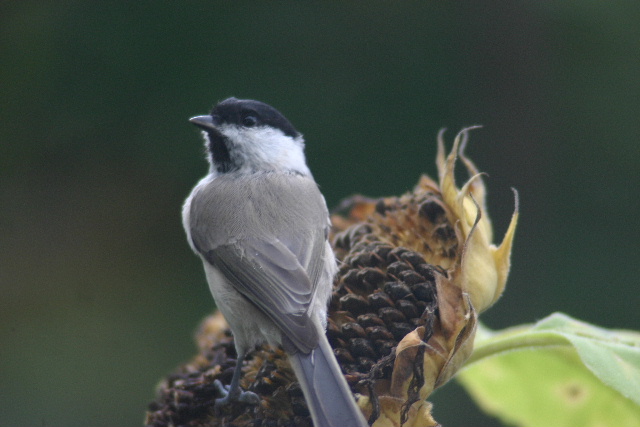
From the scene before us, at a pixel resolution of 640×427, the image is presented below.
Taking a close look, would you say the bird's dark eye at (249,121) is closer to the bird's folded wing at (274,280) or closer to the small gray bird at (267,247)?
the small gray bird at (267,247)

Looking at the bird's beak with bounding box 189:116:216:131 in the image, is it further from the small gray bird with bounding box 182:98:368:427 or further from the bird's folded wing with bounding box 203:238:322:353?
the bird's folded wing with bounding box 203:238:322:353

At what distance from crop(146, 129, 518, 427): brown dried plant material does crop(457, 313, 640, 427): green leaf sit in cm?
13

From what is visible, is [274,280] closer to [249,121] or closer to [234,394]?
[234,394]

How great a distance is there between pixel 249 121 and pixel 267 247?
0.62 m

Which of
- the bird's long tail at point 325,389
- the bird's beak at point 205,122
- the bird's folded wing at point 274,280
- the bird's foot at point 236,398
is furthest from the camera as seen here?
the bird's beak at point 205,122

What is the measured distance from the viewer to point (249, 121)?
232 cm

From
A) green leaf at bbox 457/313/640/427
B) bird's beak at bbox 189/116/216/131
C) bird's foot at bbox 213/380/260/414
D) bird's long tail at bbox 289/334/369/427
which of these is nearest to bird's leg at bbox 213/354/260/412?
bird's foot at bbox 213/380/260/414

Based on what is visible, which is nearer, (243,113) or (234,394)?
(234,394)

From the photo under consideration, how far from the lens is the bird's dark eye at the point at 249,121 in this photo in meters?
2.31

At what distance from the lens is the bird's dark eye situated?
231cm

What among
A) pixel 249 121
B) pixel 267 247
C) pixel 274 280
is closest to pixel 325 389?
pixel 274 280

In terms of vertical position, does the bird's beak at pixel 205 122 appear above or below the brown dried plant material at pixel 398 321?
above

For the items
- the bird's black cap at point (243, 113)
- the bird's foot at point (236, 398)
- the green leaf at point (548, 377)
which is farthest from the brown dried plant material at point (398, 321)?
the bird's black cap at point (243, 113)

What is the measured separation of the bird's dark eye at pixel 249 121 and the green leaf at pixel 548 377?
95cm
